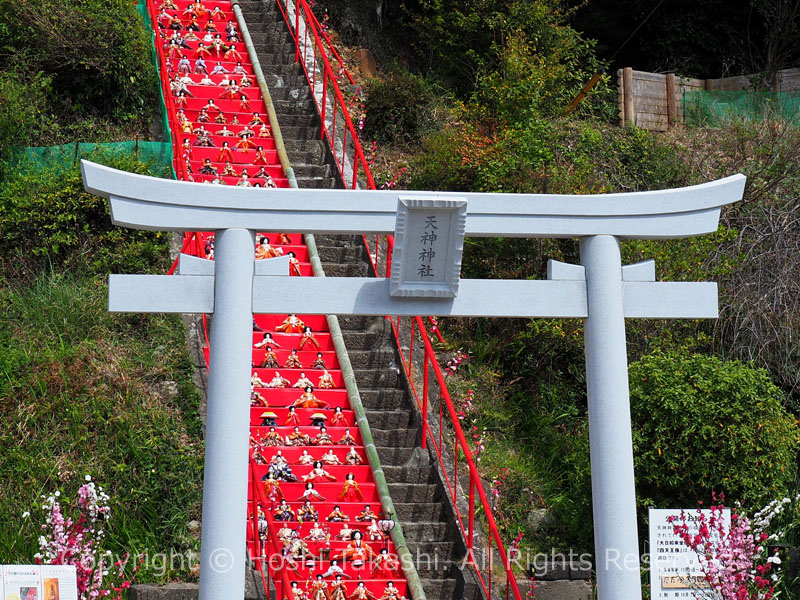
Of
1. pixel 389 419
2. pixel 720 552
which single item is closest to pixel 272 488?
pixel 389 419

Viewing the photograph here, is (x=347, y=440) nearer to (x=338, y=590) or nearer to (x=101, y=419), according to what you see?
(x=338, y=590)

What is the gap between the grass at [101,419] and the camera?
835cm

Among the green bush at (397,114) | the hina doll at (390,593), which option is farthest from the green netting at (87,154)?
the hina doll at (390,593)

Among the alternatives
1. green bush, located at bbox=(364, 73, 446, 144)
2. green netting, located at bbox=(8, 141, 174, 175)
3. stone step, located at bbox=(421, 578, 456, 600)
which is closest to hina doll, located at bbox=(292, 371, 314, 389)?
stone step, located at bbox=(421, 578, 456, 600)

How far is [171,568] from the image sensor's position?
318 inches

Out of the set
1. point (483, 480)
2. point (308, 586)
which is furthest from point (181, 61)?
point (308, 586)

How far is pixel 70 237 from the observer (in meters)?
11.2

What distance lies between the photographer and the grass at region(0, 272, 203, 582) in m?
8.35

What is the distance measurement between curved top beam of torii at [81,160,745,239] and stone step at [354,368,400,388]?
4.12 m

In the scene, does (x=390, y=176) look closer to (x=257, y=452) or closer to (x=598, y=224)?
(x=257, y=452)

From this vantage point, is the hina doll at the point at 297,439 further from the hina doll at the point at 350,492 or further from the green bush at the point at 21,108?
the green bush at the point at 21,108

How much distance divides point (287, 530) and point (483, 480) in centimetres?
228

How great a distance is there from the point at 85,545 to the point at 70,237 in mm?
5073

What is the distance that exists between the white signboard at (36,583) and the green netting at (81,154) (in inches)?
272
